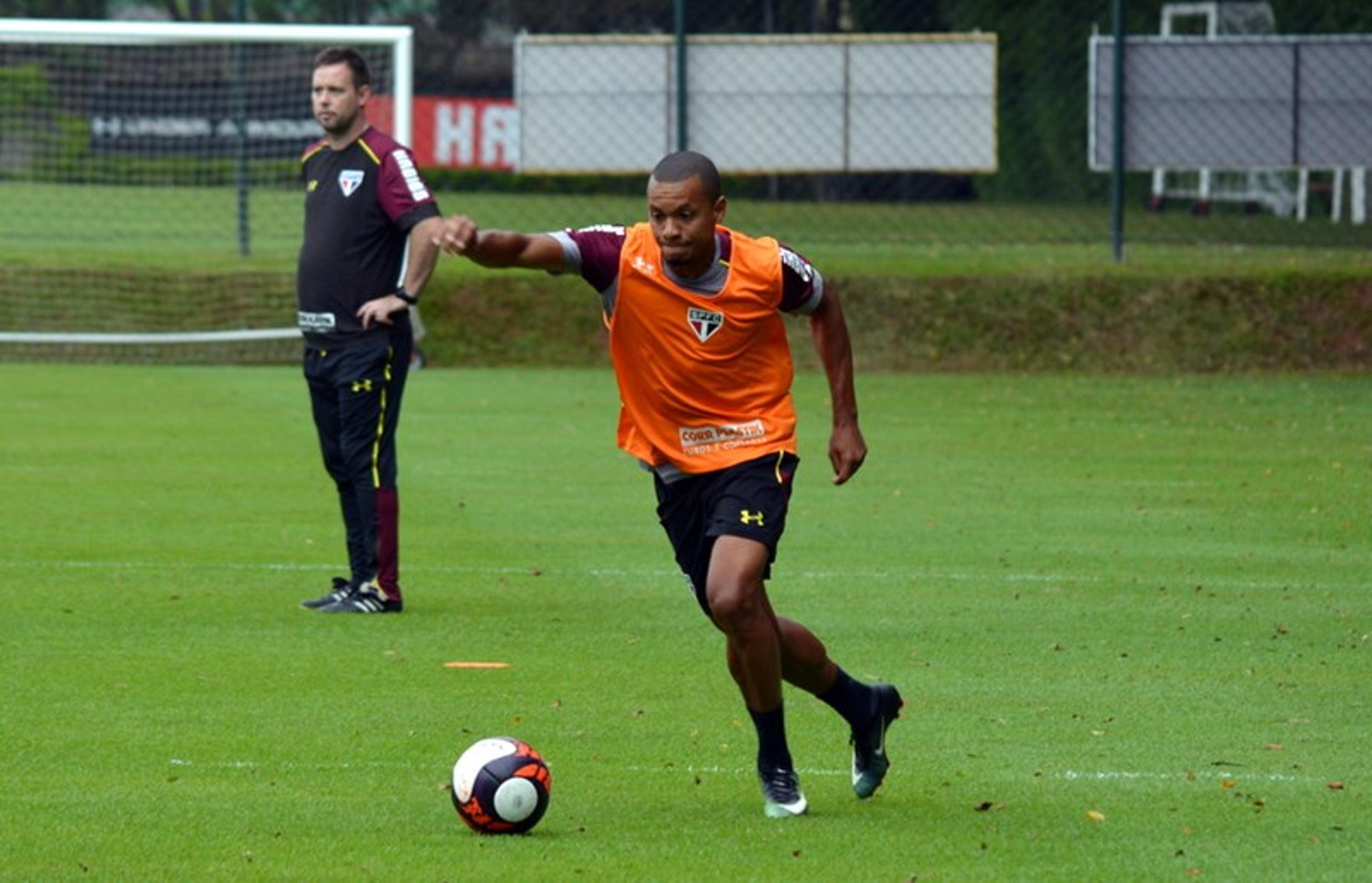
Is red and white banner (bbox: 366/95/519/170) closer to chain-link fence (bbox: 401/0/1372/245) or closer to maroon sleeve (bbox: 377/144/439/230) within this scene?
chain-link fence (bbox: 401/0/1372/245)

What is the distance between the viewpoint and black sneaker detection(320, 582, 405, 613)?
10008 mm

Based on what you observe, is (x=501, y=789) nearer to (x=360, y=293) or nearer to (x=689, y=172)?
(x=689, y=172)

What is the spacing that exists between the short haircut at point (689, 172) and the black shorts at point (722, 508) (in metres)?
0.79

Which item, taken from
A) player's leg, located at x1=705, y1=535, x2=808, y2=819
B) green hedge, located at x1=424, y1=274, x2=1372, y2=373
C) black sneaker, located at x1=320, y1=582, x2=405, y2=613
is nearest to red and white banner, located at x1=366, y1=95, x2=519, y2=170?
green hedge, located at x1=424, y1=274, x2=1372, y2=373

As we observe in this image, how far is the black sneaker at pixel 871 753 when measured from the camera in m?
6.89

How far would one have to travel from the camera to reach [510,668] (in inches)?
346

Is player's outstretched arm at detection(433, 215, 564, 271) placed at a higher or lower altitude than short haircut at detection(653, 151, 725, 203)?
lower

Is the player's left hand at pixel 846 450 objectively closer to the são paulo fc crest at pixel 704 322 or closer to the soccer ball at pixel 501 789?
the são paulo fc crest at pixel 704 322

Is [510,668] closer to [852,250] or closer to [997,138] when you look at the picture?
[852,250]

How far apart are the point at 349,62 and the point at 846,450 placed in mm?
3924

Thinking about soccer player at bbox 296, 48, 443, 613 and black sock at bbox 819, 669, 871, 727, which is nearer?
black sock at bbox 819, 669, 871, 727

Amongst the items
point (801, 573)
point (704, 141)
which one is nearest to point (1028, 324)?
point (704, 141)

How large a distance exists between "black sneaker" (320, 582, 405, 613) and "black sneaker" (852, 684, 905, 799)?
3539mm

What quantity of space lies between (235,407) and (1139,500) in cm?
726
